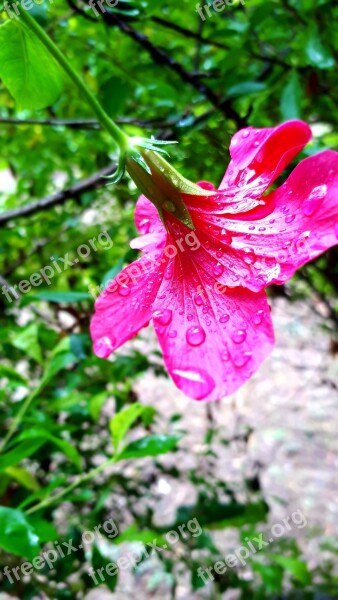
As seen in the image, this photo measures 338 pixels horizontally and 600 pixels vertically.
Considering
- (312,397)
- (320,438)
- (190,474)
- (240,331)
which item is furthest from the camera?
(312,397)

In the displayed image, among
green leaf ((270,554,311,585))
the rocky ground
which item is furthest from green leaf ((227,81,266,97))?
the rocky ground

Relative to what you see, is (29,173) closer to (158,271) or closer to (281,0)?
(281,0)

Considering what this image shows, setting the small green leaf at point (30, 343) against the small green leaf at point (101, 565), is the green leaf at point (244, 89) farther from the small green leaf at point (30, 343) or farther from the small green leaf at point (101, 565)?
the small green leaf at point (101, 565)

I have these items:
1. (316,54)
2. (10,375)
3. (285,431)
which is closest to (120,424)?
(10,375)

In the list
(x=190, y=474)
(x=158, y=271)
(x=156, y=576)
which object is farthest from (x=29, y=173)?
(x=156, y=576)

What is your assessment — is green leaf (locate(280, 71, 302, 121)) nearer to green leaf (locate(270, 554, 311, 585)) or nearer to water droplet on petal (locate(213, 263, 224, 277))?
water droplet on petal (locate(213, 263, 224, 277))
